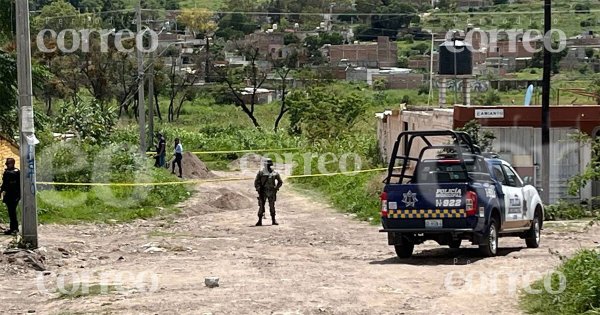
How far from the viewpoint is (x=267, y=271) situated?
53.6 ft

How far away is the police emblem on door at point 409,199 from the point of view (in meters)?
17.6

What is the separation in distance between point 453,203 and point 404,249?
1493 millimetres

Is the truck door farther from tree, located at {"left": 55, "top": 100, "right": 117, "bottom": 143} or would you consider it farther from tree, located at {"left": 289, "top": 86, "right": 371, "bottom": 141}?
tree, located at {"left": 289, "top": 86, "right": 371, "bottom": 141}

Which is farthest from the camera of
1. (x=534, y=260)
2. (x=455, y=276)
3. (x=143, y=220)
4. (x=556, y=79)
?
(x=556, y=79)

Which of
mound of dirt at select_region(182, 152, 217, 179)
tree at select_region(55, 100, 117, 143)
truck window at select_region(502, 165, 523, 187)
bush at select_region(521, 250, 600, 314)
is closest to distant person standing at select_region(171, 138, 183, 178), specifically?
mound of dirt at select_region(182, 152, 217, 179)

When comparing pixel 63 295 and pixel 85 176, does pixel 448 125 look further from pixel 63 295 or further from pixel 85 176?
pixel 63 295

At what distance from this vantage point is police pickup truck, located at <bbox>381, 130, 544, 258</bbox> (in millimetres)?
17266

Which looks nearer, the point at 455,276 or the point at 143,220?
the point at 455,276

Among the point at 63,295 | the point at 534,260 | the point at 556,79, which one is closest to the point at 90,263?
the point at 63,295

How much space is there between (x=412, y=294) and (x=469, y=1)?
12862 cm

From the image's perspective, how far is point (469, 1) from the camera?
138500mm

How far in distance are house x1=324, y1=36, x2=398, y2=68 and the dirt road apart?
7734 centimetres

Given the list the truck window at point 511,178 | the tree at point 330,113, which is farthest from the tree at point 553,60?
the truck window at point 511,178

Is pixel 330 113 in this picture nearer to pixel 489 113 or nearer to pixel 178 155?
pixel 178 155
